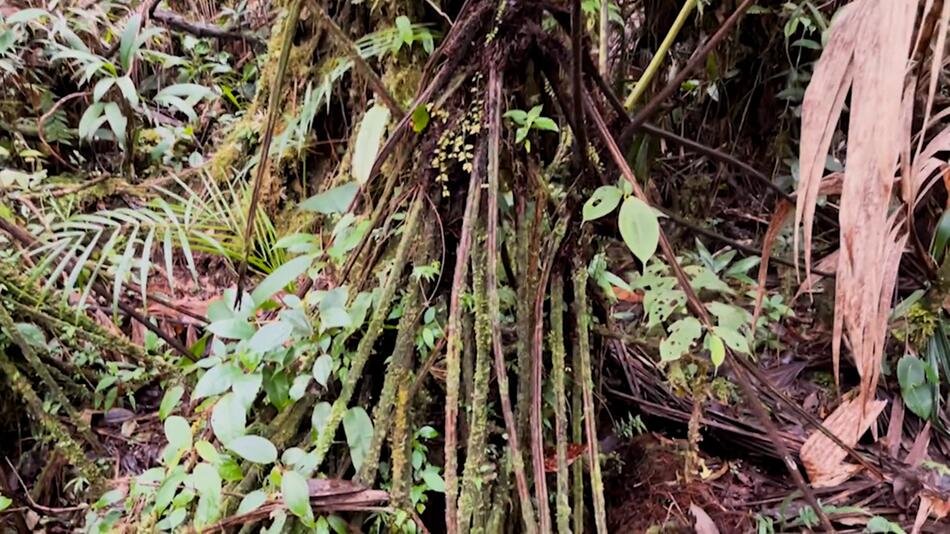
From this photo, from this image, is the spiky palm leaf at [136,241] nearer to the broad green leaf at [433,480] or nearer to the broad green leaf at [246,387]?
the broad green leaf at [246,387]

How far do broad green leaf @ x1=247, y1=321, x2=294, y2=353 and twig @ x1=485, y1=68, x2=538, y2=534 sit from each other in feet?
1.02

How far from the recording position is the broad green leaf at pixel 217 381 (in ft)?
3.09

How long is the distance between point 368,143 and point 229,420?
0.43 meters

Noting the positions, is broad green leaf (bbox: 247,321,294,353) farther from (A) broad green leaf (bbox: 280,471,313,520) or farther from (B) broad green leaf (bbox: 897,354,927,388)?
(B) broad green leaf (bbox: 897,354,927,388)

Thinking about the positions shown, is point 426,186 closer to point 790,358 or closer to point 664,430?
point 664,430

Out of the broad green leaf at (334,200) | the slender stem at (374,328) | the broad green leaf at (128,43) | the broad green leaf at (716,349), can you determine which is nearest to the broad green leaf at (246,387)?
the slender stem at (374,328)

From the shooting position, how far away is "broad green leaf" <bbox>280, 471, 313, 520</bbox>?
2.82 ft

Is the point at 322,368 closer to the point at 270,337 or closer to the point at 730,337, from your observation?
the point at 270,337

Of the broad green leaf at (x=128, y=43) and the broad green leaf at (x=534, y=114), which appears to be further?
the broad green leaf at (x=128, y=43)

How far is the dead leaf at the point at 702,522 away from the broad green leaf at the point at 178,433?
2.85ft

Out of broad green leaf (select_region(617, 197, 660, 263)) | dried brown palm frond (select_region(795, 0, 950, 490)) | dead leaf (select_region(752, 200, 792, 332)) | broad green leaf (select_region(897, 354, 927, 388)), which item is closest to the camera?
dried brown palm frond (select_region(795, 0, 950, 490))

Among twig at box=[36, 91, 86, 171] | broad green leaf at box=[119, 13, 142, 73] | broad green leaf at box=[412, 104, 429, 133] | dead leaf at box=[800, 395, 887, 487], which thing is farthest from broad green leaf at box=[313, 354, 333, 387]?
twig at box=[36, 91, 86, 171]

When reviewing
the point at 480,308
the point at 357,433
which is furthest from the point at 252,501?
the point at 480,308

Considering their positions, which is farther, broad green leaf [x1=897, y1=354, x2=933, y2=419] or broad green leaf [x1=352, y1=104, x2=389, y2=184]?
broad green leaf [x1=897, y1=354, x2=933, y2=419]
